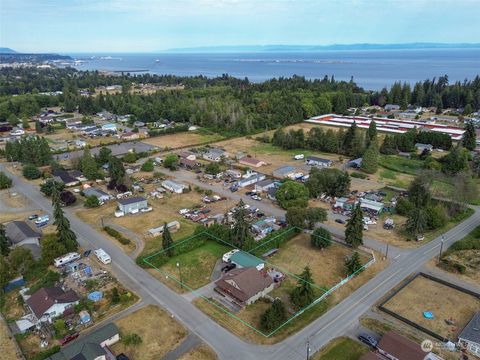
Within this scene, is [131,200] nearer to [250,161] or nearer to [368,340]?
[250,161]

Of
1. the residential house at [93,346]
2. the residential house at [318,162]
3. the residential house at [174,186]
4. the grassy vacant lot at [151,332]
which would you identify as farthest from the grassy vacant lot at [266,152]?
the residential house at [93,346]

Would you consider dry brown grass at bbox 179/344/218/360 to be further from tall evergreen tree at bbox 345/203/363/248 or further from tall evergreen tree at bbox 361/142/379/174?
tall evergreen tree at bbox 361/142/379/174

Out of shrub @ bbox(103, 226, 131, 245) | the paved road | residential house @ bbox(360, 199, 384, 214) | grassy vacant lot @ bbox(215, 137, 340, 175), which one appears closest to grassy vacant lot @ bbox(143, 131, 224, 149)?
grassy vacant lot @ bbox(215, 137, 340, 175)

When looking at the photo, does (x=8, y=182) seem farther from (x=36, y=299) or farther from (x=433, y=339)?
(x=433, y=339)

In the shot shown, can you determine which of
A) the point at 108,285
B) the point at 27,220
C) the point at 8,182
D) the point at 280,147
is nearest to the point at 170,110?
the point at 280,147

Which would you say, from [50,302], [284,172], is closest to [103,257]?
[50,302]

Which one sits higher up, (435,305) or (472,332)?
(472,332)
